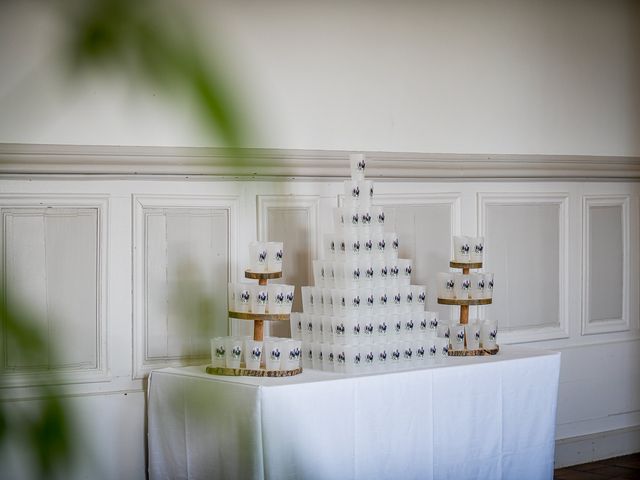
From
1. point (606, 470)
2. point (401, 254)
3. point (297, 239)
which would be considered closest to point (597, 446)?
point (606, 470)

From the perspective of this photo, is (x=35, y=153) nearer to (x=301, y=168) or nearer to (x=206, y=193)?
(x=206, y=193)

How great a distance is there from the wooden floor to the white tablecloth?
28.1 inches

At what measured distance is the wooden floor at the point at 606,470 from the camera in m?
4.10

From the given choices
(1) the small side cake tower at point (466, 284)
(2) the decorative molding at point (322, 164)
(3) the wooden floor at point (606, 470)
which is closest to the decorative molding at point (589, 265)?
(2) the decorative molding at point (322, 164)

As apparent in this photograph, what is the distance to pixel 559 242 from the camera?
4395 mm

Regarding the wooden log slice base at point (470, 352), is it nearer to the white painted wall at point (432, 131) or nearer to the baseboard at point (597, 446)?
the white painted wall at point (432, 131)

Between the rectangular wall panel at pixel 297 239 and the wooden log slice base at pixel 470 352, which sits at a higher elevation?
the rectangular wall panel at pixel 297 239

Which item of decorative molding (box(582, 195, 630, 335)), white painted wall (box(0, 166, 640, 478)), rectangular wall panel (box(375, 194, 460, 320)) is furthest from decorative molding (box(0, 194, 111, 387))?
decorative molding (box(582, 195, 630, 335))

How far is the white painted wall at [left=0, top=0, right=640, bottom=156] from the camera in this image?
3461mm

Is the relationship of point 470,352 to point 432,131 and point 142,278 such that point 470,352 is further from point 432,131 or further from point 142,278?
point 142,278

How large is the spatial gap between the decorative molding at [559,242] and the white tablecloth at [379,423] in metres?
0.72

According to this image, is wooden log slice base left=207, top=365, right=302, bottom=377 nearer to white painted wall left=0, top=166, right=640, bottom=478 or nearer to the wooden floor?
white painted wall left=0, top=166, right=640, bottom=478

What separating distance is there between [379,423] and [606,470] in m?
1.72

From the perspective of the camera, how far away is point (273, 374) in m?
2.99
